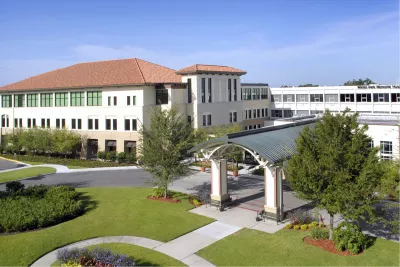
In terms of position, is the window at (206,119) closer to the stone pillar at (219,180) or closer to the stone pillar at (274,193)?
the stone pillar at (219,180)

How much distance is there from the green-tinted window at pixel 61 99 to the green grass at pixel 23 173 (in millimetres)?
12790

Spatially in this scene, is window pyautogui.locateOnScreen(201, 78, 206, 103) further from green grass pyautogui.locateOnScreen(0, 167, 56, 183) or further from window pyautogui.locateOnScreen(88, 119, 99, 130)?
green grass pyautogui.locateOnScreen(0, 167, 56, 183)

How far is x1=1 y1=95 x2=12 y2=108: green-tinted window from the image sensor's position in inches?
2373

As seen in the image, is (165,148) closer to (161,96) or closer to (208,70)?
(161,96)

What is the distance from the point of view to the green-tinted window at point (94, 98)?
5028 centimetres

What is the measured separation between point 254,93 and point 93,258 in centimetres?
5446

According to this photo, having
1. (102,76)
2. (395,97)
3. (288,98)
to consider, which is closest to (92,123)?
(102,76)

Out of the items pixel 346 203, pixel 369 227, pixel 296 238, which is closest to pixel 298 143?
pixel 346 203

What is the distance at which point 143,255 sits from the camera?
17.2m

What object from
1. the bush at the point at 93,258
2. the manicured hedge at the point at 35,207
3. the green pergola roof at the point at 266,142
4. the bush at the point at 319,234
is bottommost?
the bush at the point at 319,234

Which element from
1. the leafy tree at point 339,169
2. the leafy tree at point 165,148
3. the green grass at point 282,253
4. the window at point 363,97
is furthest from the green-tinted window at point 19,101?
the window at point 363,97

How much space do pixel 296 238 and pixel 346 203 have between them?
3.56 m

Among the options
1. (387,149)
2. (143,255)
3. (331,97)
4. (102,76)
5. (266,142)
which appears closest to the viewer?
(143,255)

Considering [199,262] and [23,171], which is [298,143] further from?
[23,171]
